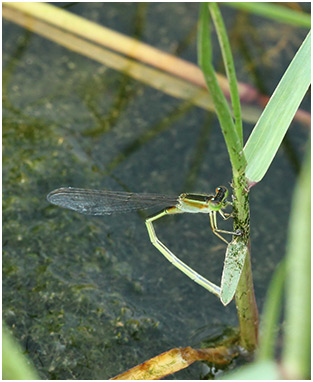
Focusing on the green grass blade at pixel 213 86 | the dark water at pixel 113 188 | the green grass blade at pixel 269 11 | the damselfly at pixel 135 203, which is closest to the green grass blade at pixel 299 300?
the green grass blade at pixel 213 86

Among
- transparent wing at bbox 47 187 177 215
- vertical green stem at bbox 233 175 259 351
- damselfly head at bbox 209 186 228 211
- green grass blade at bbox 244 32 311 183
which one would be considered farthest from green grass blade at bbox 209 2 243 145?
transparent wing at bbox 47 187 177 215

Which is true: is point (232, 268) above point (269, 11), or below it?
below

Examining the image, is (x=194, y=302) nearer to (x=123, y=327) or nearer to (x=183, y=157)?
(x=123, y=327)

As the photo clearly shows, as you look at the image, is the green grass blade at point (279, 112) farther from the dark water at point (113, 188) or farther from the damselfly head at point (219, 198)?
the dark water at point (113, 188)

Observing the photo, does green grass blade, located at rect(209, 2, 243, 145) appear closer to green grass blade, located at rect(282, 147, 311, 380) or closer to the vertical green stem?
the vertical green stem

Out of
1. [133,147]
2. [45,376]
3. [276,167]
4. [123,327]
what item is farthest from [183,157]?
[45,376]

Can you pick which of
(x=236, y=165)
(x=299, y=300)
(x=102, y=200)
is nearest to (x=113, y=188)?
(x=102, y=200)

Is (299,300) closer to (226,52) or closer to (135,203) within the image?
(226,52)

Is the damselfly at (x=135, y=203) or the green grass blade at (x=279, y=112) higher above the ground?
the green grass blade at (x=279, y=112)
